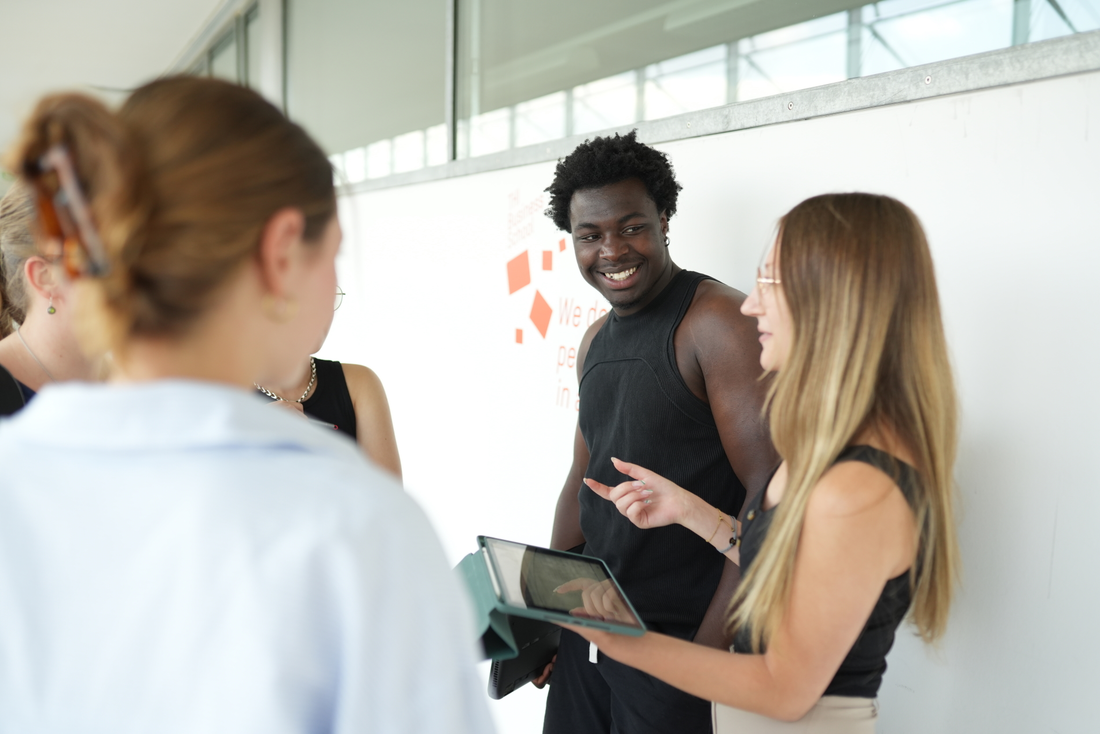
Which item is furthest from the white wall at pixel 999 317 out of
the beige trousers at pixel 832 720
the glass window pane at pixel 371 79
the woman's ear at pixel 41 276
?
the glass window pane at pixel 371 79

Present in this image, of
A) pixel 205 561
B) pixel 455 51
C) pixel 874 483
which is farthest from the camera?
pixel 455 51

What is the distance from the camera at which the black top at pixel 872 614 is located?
2.78 feet

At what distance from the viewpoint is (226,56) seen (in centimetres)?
580

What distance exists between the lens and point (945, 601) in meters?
0.94

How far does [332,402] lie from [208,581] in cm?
100

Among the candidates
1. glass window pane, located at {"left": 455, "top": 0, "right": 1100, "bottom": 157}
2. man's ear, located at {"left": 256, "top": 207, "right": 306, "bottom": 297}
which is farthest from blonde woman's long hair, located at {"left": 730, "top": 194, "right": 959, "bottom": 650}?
man's ear, located at {"left": 256, "top": 207, "right": 306, "bottom": 297}

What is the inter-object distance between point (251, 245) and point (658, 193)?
112 cm

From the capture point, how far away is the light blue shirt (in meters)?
0.48

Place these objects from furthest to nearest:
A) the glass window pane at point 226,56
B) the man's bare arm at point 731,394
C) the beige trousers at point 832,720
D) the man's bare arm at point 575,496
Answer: the glass window pane at point 226,56, the man's bare arm at point 575,496, the man's bare arm at point 731,394, the beige trousers at point 832,720

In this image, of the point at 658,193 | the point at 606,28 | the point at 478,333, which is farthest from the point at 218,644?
the point at 478,333

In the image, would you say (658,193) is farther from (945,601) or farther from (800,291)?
(945,601)

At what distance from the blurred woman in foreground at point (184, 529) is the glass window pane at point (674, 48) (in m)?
1.07

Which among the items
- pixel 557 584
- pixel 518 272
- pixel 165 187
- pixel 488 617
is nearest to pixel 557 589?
pixel 557 584

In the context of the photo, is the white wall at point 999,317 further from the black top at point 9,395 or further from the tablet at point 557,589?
the black top at point 9,395
